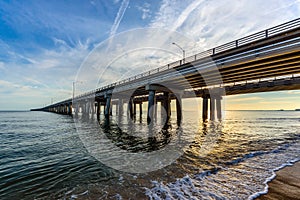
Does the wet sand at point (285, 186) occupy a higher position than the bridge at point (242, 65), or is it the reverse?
the bridge at point (242, 65)

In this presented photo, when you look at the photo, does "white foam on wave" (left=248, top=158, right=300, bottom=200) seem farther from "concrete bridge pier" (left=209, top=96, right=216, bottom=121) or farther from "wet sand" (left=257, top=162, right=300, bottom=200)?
"concrete bridge pier" (left=209, top=96, right=216, bottom=121)

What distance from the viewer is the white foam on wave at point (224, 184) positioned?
5383 millimetres

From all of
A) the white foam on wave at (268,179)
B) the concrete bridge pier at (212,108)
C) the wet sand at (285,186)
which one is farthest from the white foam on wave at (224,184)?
the concrete bridge pier at (212,108)

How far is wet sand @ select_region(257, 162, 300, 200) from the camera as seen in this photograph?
5.12 m

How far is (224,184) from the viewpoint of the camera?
6.15m

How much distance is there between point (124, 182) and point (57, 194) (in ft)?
7.47

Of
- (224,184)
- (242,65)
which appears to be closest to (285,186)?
(224,184)

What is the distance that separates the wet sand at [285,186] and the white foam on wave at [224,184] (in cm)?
18

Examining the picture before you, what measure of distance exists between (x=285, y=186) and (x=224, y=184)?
198 cm

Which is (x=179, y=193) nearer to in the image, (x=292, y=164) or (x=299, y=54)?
(x=292, y=164)

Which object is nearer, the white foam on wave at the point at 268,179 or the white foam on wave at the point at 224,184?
the white foam on wave at the point at 268,179

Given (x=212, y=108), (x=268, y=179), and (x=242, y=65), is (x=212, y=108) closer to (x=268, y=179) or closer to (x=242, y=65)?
(x=242, y=65)

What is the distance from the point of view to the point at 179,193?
18.1 ft

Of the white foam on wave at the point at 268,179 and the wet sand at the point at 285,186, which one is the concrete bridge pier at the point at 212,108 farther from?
the wet sand at the point at 285,186
